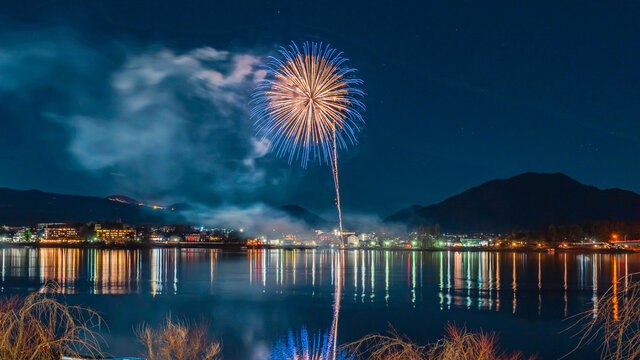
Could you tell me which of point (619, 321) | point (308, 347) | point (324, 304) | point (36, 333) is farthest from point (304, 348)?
point (619, 321)

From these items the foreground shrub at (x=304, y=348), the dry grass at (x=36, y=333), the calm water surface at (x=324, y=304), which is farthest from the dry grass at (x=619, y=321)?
the foreground shrub at (x=304, y=348)

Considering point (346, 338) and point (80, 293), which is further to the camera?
point (80, 293)

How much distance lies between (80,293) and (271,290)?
1250 centimetres

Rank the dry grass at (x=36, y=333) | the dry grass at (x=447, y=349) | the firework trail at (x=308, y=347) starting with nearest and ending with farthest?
the dry grass at (x=36, y=333), the dry grass at (x=447, y=349), the firework trail at (x=308, y=347)

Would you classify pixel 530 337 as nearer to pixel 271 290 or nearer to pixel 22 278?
pixel 271 290

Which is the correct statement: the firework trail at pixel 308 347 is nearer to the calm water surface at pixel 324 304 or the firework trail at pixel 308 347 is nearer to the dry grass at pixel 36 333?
the calm water surface at pixel 324 304

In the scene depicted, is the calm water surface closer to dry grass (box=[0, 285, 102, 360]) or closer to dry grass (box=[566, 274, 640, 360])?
dry grass (box=[566, 274, 640, 360])

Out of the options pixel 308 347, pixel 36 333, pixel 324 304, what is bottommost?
pixel 324 304

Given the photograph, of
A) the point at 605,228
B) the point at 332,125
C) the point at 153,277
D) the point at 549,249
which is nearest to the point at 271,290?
the point at 153,277

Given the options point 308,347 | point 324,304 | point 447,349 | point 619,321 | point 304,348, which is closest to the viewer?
point 619,321

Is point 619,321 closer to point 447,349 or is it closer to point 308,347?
point 447,349

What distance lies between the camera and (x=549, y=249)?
155500mm

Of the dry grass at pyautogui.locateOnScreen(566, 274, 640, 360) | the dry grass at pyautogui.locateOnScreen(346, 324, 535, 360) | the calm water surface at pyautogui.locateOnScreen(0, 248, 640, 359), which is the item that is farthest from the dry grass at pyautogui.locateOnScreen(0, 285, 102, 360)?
the calm water surface at pyautogui.locateOnScreen(0, 248, 640, 359)

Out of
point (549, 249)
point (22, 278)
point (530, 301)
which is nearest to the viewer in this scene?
point (530, 301)
